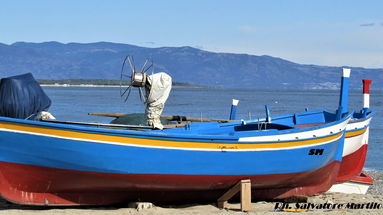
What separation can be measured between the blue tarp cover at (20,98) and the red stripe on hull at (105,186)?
131cm

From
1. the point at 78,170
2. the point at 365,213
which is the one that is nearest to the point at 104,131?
the point at 78,170

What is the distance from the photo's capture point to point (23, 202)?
524 inches

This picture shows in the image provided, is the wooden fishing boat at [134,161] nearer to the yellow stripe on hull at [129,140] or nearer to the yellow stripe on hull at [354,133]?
the yellow stripe on hull at [129,140]

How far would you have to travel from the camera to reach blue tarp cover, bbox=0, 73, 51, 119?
13711 mm

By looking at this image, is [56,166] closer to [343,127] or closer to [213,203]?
[213,203]

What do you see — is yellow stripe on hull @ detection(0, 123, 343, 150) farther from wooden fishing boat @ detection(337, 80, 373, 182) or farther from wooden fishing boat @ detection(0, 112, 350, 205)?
wooden fishing boat @ detection(337, 80, 373, 182)

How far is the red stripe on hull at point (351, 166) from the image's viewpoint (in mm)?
18297

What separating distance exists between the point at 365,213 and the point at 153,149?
4.83m

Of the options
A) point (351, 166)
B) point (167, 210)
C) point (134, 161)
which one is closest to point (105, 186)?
point (134, 161)

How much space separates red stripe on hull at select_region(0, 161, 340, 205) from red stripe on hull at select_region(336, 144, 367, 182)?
3.31 m

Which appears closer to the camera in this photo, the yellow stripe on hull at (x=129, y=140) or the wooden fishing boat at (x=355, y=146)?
the yellow stripe on hull at (x=129, y=140)

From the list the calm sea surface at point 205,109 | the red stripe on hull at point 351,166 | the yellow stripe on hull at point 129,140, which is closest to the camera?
the yellow stripe on hull at point 129,140

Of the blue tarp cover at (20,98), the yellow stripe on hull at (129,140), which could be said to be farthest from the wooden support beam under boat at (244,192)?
the blue tarp cover at (20,98)

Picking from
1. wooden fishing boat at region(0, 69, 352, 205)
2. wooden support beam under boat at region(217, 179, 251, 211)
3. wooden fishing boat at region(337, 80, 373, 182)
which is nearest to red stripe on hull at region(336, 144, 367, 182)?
wooden fishing boat at region(337, 80, 373, 182)
